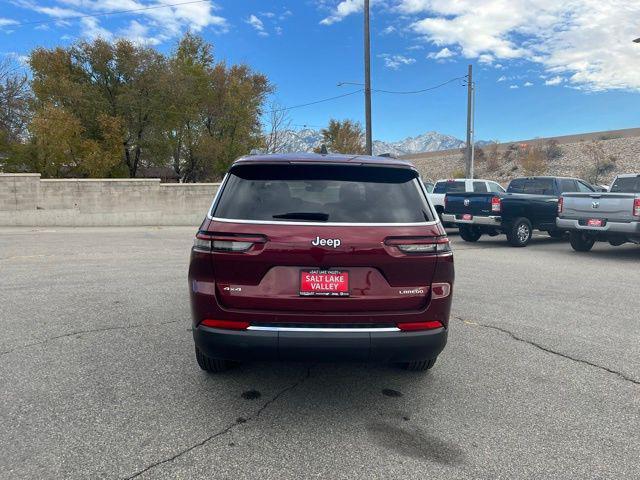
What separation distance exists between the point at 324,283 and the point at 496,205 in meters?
10.7

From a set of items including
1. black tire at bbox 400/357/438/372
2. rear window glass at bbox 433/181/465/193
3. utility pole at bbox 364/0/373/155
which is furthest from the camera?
utility pole at bbox 364/0/373/155

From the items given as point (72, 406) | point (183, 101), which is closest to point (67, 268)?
point (72, 406)

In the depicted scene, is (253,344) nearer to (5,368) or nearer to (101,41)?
(5,368)

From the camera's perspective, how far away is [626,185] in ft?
38.9

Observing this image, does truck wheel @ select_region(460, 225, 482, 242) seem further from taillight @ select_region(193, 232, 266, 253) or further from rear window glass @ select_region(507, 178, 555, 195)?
taillight @ select_region(193, 232, 266, 253)

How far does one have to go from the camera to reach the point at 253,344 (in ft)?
10.1

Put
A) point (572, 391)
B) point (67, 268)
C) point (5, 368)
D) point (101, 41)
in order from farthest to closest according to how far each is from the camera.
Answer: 1. point (101, 41)
2. point (67, 268)
3. point (5, 368)
4. point (572, 391)

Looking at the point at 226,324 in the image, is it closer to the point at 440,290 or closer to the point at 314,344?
the point at 314,344

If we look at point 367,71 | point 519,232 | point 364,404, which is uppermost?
point 367,71

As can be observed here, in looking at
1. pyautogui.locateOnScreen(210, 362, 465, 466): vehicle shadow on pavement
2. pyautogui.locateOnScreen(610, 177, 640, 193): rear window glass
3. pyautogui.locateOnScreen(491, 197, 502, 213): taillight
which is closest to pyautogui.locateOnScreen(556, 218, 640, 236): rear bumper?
pyautogui.locateOnScreen(491, 197, 502, 213): taillight

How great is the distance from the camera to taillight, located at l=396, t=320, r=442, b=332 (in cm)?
318

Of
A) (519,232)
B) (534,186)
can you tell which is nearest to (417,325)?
(519,232)

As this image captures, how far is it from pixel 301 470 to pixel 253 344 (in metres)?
0.80

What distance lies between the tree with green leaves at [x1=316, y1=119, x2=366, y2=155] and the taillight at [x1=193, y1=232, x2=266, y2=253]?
39.0 metres
